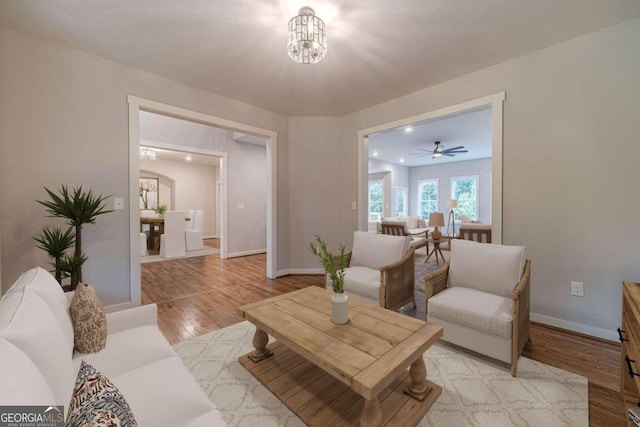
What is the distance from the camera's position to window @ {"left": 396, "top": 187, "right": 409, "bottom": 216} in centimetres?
991

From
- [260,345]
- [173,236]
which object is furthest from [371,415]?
[173,236]

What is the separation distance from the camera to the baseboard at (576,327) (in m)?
2.26

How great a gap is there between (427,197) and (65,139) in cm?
1003

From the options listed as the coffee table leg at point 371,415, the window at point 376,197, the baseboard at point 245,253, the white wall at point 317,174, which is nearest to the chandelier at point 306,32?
the coffee table leg at point 371,415

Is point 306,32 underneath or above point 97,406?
above

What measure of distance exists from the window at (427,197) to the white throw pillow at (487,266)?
26.1 feet

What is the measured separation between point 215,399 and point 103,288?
2.06 m

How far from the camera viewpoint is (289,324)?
5.47ft

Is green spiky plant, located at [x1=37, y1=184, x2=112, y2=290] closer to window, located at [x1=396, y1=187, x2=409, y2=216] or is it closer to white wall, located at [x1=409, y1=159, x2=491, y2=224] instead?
window, located at [x1=396, y1=187, x2=409, y2=216]

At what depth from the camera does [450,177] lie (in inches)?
364

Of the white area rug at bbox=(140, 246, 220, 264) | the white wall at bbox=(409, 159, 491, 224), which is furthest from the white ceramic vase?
the white wall at bbox=(409, 159, 491, 224)

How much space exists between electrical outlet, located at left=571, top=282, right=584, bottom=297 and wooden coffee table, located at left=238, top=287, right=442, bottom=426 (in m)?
1.86

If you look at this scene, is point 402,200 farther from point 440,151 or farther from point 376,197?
point 440,151

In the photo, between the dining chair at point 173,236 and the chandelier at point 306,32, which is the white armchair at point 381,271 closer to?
the chandelier at point 306,32
